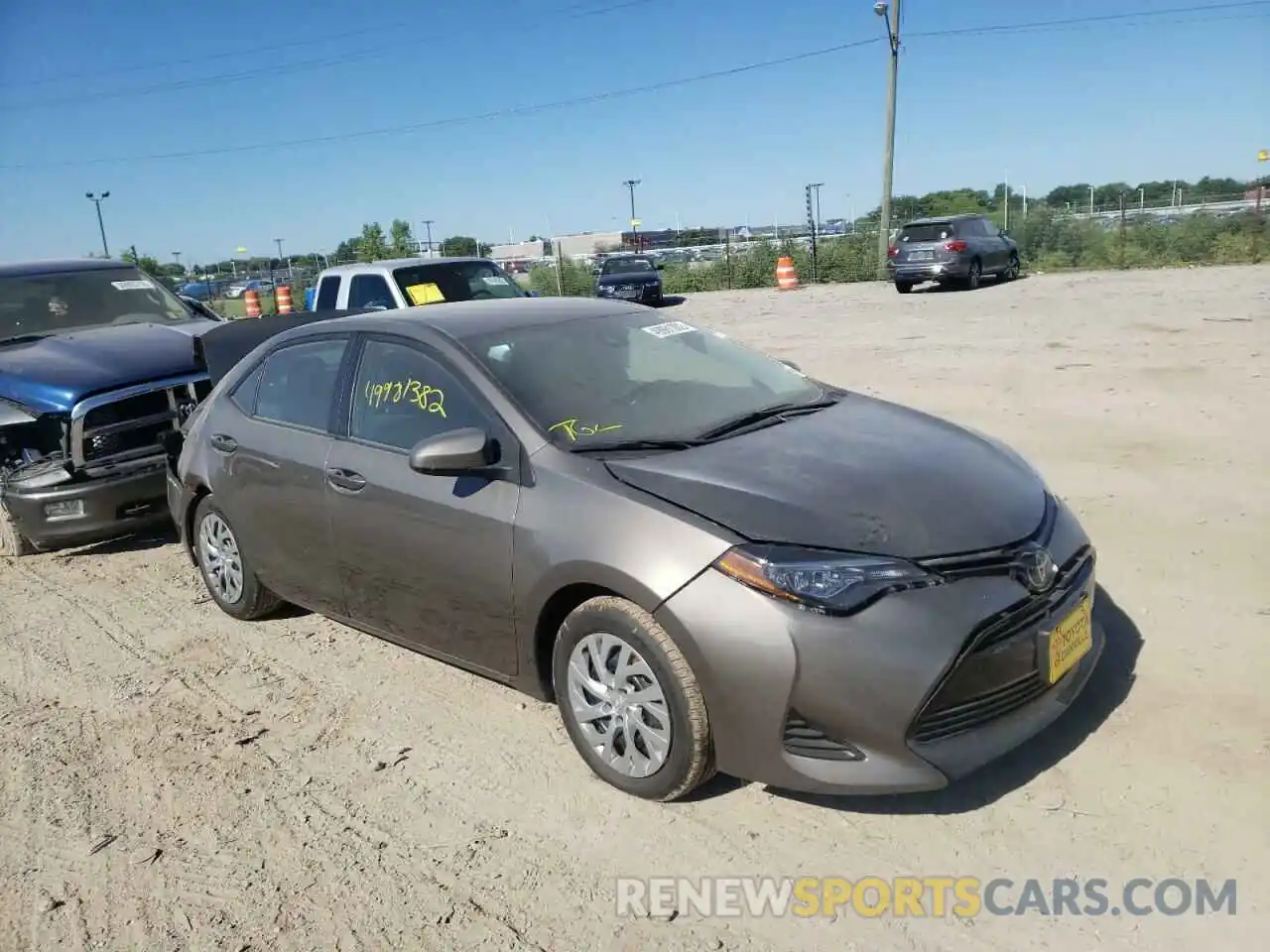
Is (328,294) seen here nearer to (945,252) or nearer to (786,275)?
(945,252)

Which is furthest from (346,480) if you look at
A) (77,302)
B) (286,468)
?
(77,302)

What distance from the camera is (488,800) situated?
337cm

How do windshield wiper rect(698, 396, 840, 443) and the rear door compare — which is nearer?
windshield wiper rect(698, 396, 840, 443)

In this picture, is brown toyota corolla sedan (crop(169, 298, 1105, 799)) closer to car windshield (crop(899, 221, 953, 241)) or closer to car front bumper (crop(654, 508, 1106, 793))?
car front bumper (crop(654, 508, 1106, 793))

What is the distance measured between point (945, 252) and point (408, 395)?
19.4 metres

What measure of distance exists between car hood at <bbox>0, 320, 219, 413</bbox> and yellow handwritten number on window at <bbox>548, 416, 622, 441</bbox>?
439 centimetres

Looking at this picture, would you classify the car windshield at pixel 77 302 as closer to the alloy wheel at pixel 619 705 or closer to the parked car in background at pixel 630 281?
the alloy wheel at pixel 619 705

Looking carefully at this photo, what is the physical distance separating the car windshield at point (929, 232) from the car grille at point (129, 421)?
18.2 meters

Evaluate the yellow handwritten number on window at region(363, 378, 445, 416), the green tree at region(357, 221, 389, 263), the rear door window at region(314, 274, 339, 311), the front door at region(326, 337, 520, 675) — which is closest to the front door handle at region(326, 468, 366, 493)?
the front door at region(326, 337, 520, 675)

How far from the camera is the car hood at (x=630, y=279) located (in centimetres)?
2584

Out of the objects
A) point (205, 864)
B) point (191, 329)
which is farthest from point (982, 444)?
point (191, 329)

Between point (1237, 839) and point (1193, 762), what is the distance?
1.31ft

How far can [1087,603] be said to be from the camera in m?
3.30

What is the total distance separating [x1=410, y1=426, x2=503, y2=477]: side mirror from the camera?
11.3 ft
